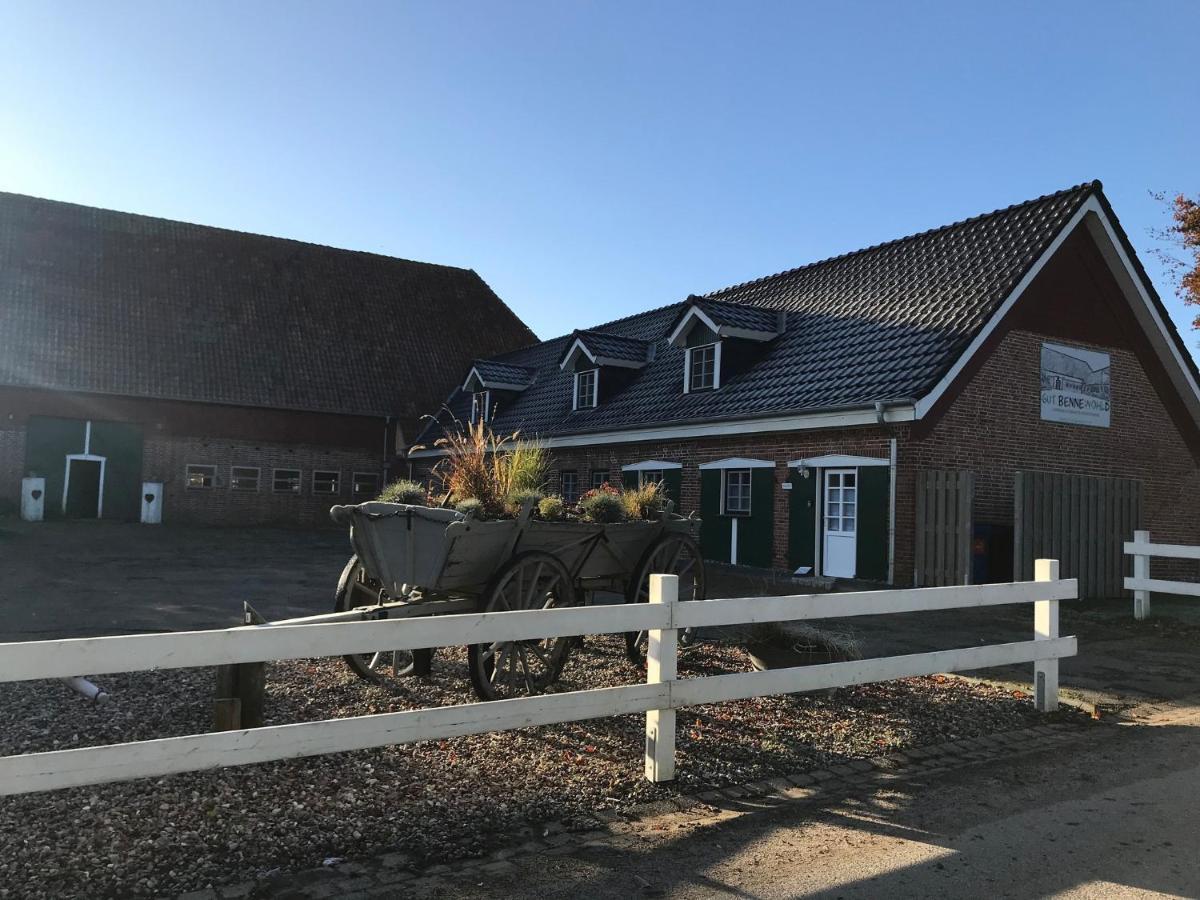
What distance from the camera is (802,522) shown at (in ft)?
51.0

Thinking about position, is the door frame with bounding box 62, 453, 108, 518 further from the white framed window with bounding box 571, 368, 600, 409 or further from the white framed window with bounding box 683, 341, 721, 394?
the white framed window with bounding box 683, 341, 721, 394

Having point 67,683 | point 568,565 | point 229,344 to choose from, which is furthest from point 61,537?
point 568,565

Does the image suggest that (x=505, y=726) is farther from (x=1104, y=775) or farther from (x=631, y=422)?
(x=631, y=422)

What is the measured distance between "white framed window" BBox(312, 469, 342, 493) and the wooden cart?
23945 mm

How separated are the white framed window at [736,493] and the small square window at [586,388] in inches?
234

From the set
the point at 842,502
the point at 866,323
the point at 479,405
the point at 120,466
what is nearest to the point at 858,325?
the point at 866,323

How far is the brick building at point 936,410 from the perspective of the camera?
45.7 ft

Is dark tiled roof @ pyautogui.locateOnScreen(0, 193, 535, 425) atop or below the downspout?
atop

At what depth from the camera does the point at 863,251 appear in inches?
782

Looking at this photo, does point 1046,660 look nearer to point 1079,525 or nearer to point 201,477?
point 1079,525

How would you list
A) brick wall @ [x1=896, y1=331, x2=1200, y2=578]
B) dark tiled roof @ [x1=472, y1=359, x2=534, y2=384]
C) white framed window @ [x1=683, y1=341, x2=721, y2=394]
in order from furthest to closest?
1. dark tiled roof @ [x1=472, y1=359, x2=534, y2=384]
2. white framed window @ [x1=683, y1=341, x2=721, y2=394]
3. brick wall @ [x1=896, y1=331, x2=1200, y2=578]

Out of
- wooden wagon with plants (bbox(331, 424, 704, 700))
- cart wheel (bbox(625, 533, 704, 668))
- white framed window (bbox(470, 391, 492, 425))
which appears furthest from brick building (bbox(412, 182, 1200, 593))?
white framed window (bbox(470, 391, 492, 425))

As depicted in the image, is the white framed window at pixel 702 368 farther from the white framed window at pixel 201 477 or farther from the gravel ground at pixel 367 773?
the white framed window at pixel 201 477

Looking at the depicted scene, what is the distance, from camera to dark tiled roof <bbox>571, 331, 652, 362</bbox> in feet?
72.8
